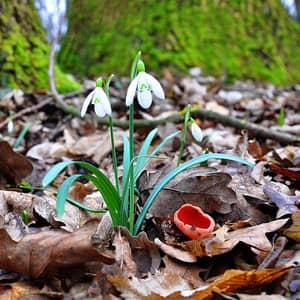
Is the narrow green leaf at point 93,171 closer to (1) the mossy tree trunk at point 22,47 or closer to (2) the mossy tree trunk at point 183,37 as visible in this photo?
(1) the mossy tree trunk at point 22,47

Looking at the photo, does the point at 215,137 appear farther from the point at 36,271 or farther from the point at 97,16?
the point at 97,16

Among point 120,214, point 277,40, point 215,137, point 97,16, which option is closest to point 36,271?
point 120,214

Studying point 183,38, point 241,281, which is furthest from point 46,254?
point 183,38

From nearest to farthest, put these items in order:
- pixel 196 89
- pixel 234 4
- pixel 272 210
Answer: pixel 272 210 → pixel 196 89 → pixel 234 4

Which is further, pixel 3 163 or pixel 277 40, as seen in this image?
pixel 277 40

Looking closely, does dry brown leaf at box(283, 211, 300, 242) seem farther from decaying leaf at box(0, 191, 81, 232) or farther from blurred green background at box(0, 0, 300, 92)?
blurred green background at box(0, 0, 300, 92)

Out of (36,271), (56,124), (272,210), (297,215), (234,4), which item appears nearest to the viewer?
(36,271)
